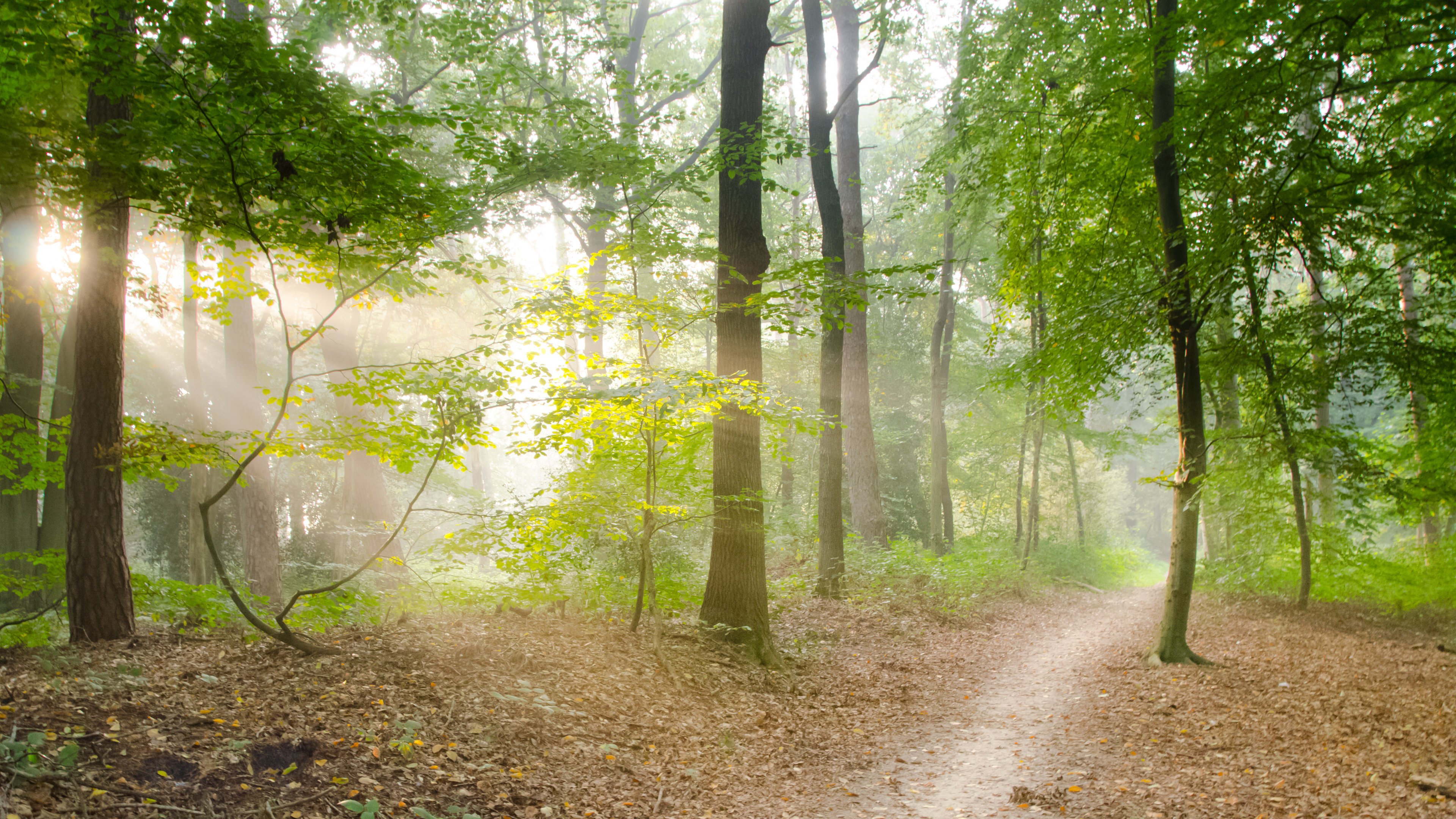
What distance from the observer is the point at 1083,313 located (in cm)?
774

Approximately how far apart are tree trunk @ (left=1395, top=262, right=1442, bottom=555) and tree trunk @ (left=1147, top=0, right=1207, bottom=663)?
5.85 feet

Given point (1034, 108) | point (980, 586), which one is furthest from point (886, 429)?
point (1034, 108)

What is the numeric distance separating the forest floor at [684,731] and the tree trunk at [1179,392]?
59 centimetres

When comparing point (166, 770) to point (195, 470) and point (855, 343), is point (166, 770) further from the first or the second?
point (195, 470)

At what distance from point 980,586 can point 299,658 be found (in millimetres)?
12663

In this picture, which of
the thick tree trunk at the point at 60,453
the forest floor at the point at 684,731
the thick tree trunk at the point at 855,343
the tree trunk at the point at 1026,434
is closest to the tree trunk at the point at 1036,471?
the tree trunk at the point at 1026,434

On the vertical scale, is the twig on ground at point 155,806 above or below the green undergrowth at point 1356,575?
above

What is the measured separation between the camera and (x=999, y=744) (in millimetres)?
5688

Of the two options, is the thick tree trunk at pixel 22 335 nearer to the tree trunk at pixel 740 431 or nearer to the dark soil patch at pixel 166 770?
the dark soil patch at pixel 166 770

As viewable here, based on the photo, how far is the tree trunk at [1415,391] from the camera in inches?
300

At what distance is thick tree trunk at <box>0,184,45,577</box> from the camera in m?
8.17

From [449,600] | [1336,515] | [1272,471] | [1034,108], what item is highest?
[1034,108]

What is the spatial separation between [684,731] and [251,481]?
1020 cm

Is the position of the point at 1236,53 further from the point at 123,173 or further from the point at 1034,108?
the point at 123,173
